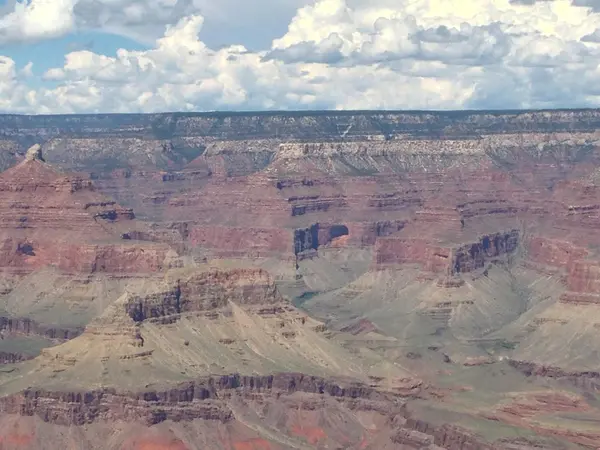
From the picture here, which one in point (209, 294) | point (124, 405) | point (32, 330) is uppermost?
point (209, 294)

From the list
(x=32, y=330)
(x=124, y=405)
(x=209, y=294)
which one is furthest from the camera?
(x=32, y=330)

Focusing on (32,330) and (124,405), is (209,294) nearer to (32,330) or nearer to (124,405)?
(124,405)

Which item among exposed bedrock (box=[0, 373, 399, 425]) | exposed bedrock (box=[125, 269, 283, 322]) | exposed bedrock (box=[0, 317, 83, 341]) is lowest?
exposed bedrock (box=[0, 317, 83, 341])

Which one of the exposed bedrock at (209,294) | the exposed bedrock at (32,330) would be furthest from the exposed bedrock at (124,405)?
the exposed bedrock at (32,330)

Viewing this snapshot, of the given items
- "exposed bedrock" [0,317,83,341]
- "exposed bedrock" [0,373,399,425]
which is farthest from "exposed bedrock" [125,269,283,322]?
"exposed bedrock" [0,317,83,341]

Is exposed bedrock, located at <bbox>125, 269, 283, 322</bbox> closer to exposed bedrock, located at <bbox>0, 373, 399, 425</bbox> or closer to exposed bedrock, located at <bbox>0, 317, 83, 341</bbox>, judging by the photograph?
exposed bedrock, located at <bbox>0, 373, 399, 425</bbox>

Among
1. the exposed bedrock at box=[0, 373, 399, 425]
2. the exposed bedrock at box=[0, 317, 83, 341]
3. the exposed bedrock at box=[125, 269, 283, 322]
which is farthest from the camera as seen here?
the exposed bedrock at box=[0, 317, 83, 341]

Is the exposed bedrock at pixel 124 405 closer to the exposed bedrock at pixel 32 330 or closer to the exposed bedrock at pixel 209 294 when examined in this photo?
the exposed bedrock at pixel 209 294

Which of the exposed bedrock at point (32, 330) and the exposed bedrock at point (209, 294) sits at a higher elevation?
the exposed bedrock at point (209, 294)

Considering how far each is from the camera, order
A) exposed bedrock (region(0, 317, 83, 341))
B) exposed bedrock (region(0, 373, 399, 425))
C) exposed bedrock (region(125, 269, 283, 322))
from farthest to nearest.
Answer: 1. exposed bedrock (region(0, 317, 83, 341))
2. exposed bedrock (region(125, 269, 283, 322))
3. exposed bedrock (region(0, 373, 399, 425))

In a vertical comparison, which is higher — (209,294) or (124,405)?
(209,294)

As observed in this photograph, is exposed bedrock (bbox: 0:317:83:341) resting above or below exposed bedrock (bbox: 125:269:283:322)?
below

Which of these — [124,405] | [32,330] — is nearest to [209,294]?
[124,405]
